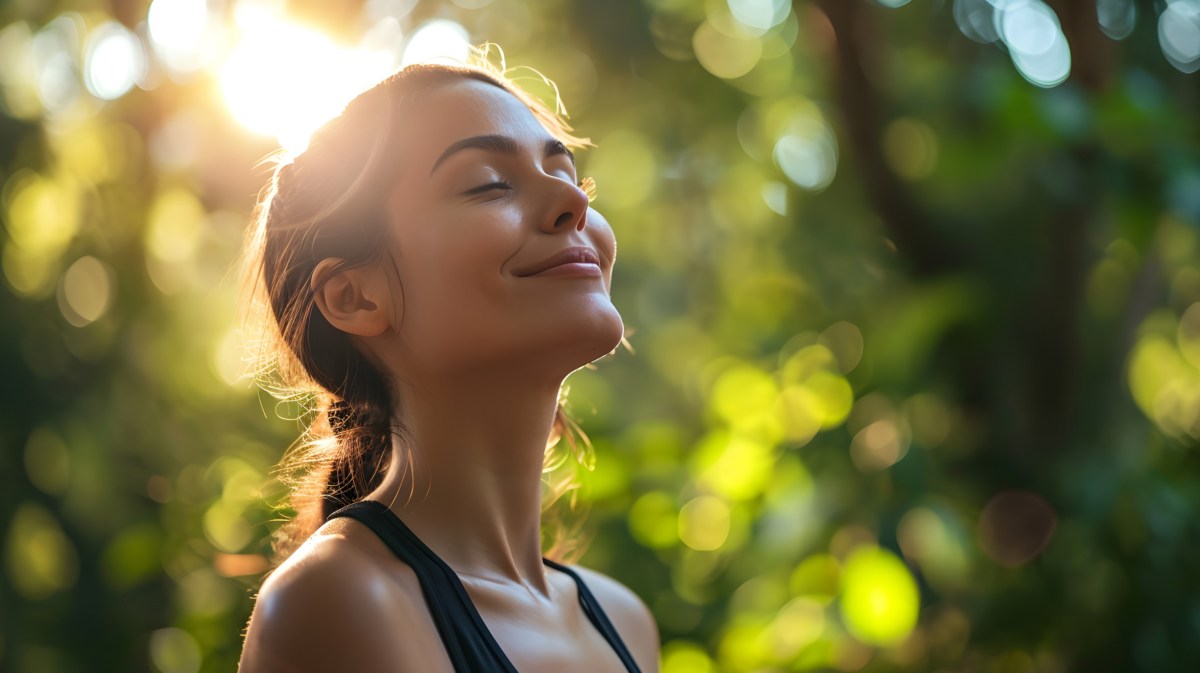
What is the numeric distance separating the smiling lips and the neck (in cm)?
9

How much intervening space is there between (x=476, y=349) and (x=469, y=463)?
106mm

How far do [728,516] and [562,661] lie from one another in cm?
96

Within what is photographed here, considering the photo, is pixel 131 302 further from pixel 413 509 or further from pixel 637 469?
pixel 413 509

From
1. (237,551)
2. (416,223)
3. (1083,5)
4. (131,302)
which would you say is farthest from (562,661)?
(131,302)

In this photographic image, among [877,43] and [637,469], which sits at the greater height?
[877,43]

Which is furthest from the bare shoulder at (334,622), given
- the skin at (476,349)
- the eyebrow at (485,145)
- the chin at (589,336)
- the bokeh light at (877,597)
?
the bokeh light at (877,597)

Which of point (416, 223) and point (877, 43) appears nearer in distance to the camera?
point (416, 223)

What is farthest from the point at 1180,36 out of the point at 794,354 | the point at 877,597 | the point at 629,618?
the point at 629,618

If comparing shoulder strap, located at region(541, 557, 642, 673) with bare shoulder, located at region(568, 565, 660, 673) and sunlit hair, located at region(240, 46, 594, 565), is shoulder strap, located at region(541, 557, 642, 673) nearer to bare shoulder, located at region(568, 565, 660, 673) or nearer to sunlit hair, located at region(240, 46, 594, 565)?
bare shoulder, located at region(568, 565, 660, 673)

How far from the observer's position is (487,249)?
2.88ft

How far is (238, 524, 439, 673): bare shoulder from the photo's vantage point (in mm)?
779

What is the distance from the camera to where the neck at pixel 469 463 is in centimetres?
92

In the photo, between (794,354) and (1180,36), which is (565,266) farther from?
(1180,36)

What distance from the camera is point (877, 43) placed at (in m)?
Answer: 2.39
